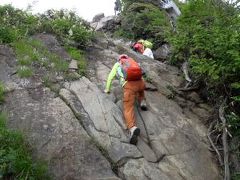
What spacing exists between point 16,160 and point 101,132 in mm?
2515

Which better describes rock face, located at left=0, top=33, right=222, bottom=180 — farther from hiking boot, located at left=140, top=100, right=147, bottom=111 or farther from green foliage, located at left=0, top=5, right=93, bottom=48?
green foliage, located at left=0, top=5, right=93, bottom=48

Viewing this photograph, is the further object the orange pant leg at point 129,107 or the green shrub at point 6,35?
the green shrub at point 6,35

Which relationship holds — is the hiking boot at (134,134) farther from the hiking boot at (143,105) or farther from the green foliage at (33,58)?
the green foliage at (33,58)

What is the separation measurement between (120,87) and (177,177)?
11.0 feet

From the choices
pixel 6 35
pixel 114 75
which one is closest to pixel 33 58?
pixel 6 35

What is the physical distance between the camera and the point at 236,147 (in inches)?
451

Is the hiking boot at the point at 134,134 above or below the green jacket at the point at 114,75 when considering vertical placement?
below

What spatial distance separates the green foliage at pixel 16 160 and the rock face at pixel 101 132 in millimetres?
324

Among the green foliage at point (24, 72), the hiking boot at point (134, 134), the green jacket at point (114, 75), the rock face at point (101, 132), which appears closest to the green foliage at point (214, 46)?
the rock face at point (101, 132)

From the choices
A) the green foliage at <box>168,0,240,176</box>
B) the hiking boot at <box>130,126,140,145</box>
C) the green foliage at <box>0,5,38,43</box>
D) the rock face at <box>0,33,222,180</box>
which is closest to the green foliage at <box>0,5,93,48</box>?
the green foliage at <box>0,5,38,43</box>

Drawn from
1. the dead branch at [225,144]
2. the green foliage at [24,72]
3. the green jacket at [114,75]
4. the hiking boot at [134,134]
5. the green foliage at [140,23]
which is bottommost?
the dead branch at [225,144]

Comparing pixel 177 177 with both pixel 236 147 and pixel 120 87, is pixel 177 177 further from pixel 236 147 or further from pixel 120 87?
pixel 120 87

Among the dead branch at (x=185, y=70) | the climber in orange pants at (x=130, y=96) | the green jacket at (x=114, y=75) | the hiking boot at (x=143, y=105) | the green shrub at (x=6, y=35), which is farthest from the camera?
the dead branch at (x=185, y=70)

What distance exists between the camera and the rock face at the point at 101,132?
9.71 metres
